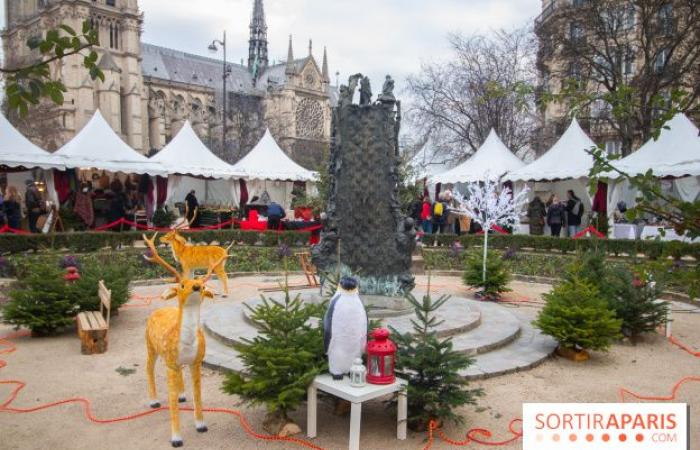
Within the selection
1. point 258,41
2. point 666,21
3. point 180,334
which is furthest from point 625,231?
point 258,41

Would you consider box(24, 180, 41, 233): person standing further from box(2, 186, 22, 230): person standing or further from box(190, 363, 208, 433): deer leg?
box(190, 363, 208, 433): deer leg

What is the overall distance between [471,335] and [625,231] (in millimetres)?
13023

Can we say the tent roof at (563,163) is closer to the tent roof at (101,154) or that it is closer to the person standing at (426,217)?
the person standing at (426,217)

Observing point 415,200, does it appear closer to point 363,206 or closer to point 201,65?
point 363,206

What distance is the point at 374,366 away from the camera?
4527 mm

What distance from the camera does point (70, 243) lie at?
14.5 metres

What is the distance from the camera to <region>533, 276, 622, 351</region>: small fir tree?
6.91 metres

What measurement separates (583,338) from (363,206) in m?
3.78

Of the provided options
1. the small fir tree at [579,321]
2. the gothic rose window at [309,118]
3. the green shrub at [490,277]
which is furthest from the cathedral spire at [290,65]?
the small fir tree at [579,321]

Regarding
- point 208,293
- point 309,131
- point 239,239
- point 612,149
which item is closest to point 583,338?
point 208,293

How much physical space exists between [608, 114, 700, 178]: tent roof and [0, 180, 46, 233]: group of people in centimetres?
1744

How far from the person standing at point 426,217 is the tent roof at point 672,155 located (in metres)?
5.79

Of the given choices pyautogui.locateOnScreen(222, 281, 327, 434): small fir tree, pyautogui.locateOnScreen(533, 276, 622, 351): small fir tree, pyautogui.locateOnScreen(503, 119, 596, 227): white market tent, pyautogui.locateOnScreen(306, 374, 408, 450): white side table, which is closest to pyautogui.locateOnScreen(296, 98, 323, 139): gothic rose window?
pyautogui.locateOnScreen(503, 119, 596, 227): white market tent

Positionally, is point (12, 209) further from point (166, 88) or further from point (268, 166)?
point (166, 88)
